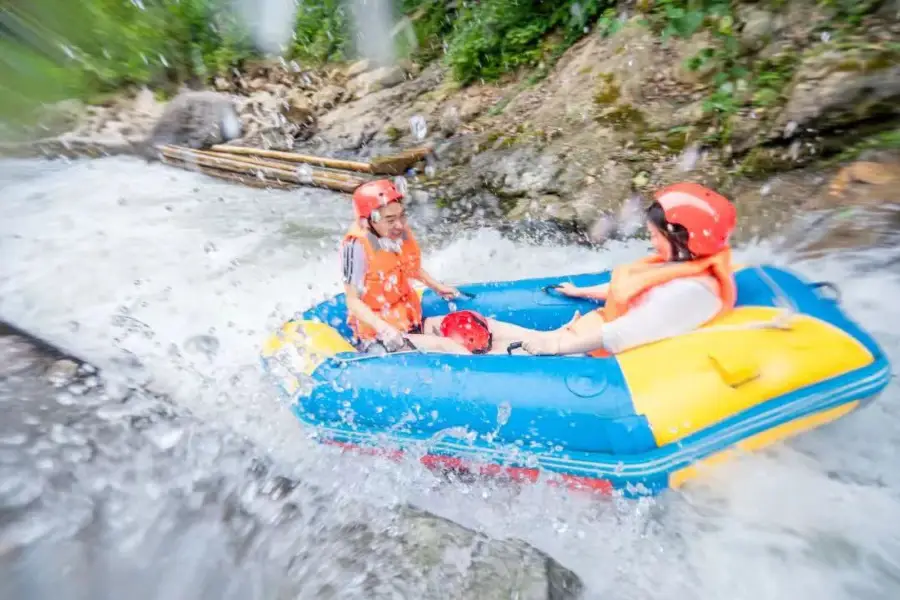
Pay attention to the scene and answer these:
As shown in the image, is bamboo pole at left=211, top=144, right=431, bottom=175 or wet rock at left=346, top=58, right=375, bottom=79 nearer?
bamboo pole at left=211, top=144, right=431, bottom=175

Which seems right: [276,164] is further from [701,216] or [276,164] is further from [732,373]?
[732,373]

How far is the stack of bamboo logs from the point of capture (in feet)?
22.8

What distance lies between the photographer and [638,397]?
7.82 feet

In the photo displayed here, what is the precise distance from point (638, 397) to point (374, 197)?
5.15ft

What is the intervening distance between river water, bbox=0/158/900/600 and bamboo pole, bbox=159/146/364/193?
23 centimetres

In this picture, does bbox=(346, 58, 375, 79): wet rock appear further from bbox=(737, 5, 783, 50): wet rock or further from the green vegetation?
bbox=(737, 5, 783, 50): wet rock

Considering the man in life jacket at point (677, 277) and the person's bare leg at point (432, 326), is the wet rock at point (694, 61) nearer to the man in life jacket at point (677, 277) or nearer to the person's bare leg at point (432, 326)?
the man in life jacket at point (677, 277)

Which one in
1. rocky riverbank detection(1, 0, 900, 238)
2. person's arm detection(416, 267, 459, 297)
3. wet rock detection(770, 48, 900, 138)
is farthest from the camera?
rocky riverbank detection(1, 0, 900, 238)

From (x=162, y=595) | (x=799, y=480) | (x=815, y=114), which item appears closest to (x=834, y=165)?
(x=815, y=114)

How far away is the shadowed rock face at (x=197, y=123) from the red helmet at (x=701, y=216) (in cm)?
870

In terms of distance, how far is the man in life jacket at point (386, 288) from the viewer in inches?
122

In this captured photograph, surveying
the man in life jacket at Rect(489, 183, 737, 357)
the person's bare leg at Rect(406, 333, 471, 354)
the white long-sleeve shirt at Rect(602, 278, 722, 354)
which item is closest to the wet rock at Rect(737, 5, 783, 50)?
the man in life jacket at Rect(489, 183, 737, 357)

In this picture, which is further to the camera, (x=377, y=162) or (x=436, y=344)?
(x=377, y=162)

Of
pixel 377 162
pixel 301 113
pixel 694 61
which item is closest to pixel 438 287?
pixel 377 162
